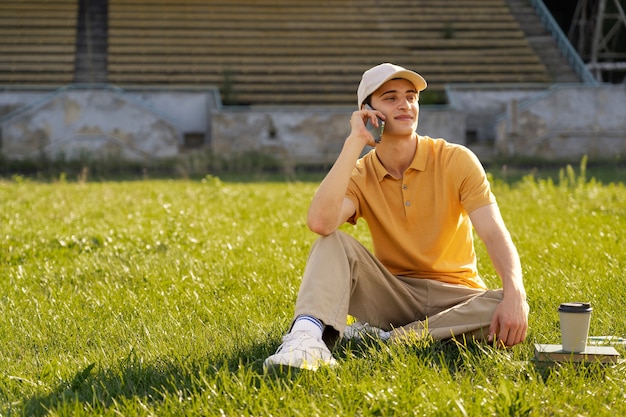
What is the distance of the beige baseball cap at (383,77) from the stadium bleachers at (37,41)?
2153 centimetres

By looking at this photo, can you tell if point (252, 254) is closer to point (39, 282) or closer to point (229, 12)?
point (39, 282)

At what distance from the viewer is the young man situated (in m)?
3.93

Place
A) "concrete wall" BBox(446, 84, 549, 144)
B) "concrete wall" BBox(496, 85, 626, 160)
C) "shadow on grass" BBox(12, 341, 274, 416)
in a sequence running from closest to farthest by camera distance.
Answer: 1. "shadow on grass" BBox(12, 341, 274, 416)
2. "concrete wall" BBox(496, 85, 626, 160)
3. "concrete wall" BBox(446, 84, 549, 144)

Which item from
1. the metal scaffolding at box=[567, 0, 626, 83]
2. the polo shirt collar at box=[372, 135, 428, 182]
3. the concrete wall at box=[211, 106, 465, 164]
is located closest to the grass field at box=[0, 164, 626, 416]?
the polo shirt collar at box=[372, 135, 428, 182]

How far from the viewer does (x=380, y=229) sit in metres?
4.37

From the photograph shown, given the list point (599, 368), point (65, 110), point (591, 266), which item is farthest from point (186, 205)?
point (65, 110)

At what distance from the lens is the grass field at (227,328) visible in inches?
127

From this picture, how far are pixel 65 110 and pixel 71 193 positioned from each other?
31.7 ft

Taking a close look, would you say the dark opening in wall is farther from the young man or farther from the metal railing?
the young man

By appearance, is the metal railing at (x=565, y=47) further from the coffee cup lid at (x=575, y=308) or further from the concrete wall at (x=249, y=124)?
the coffee cup lid at (x=575, y=308)

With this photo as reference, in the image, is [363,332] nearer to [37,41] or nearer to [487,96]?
[487,96]

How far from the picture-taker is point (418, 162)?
4.24m

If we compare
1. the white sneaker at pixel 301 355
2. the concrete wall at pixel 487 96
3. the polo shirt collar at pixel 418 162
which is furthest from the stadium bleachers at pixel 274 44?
the white sneaker at pixel 301 355

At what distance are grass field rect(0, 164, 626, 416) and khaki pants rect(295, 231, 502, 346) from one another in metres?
0.14
